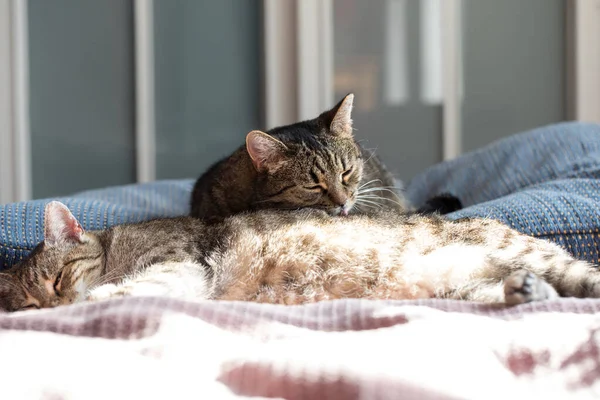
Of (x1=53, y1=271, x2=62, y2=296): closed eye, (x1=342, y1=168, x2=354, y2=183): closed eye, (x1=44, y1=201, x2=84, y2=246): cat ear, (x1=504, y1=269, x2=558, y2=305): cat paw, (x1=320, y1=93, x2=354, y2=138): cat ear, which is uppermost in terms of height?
→ (x1=320, y1=93, x2=354, y2=138): cat ear

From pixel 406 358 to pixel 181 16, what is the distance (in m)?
2.79

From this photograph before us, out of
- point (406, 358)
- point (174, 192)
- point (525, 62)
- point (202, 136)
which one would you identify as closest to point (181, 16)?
point (202, 136)

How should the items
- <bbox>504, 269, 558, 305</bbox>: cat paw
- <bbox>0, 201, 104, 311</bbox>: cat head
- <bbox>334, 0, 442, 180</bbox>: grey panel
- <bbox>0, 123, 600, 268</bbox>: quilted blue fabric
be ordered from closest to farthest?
1. <bbox>504, 269, 558, 305</bbox>: cat paw
2. <bbox>0, 201, 104, 311</bbox>: cat head
3. <bbox>0, 123, 600, 268</bbox>: quilted blue fabric
4. <bbox>334, 0, 442, 180</bbox>: grey panel

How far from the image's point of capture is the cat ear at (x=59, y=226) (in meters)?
1.32

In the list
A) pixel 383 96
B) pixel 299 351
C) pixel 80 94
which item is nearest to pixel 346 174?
pixel 299 351

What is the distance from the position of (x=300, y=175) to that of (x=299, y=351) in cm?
81

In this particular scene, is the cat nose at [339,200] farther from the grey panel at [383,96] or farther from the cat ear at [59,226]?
the grey panel at [383,96]

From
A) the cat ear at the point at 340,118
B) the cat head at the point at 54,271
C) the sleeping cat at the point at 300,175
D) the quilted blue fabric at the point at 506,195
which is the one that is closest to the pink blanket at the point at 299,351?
the cat head at the point at 54,271

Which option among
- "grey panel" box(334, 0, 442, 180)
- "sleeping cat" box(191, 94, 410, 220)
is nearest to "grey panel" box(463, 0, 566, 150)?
"grey panel" box(334, 0, 442, 180)

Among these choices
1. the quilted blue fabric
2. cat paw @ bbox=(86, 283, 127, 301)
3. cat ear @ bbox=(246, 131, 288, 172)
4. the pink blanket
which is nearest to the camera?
the pink blanket

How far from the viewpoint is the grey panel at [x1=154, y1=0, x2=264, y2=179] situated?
3.22 meters

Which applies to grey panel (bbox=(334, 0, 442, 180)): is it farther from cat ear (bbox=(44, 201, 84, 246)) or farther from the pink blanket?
the pink blanket

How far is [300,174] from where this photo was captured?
1.62 m

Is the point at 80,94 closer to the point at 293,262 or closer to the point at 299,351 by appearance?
the point at 293,262
